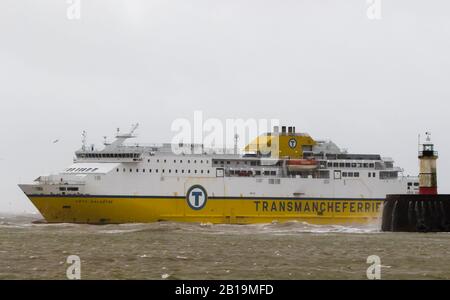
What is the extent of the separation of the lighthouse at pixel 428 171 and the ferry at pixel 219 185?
12.3 m

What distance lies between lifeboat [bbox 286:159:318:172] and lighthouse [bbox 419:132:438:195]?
1269cm

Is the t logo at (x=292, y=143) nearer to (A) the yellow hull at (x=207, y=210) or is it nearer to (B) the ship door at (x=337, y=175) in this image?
(B) the ship door at (x=337, y=175)

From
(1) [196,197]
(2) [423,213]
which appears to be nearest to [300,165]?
(1) [196,197]

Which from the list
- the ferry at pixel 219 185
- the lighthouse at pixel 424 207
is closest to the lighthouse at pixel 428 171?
the lighthouse at pixel 424 207

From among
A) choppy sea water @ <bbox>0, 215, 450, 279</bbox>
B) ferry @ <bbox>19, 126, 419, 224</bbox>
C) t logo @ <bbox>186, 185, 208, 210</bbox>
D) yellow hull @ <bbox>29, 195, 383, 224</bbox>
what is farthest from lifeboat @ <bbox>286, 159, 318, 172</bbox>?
choppy sea water @ <bbox>0, 215, 450, 279</bbox>

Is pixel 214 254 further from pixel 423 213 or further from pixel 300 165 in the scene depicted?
pixel 300 165

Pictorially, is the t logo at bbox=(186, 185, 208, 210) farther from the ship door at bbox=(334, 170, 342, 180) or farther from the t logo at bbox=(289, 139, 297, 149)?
the ship door at bbox=(334, 170, 342, 180)

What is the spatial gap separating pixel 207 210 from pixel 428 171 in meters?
15.8

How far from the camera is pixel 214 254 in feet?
109

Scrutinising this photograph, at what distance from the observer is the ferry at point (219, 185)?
2195 inches

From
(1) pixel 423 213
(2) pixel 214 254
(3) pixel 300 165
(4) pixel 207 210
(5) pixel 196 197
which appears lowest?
(2) pixel 214 254

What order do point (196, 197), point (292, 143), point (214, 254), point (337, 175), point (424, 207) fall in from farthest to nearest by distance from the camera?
point (292, 143) < point (337, 175) < point (196, 197) < point (424, 207) < point (214, 254)
